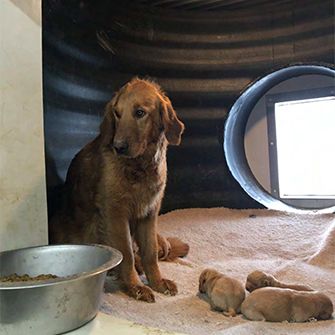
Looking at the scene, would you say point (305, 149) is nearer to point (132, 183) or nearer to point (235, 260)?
point (235, 260)

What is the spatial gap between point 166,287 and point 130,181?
44 cm

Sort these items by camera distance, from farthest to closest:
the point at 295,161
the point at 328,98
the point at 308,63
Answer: the point at 295,161 → the point at 328,98 → the point at 308,63

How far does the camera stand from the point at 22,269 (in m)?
1.31

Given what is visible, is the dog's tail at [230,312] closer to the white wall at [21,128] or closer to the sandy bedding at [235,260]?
the sandy bedding at [235,260]

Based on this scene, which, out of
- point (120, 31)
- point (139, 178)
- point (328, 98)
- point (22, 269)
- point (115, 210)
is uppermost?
point (120, 31)

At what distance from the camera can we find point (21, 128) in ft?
4.60

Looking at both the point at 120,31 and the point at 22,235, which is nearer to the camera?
the point at 22,235

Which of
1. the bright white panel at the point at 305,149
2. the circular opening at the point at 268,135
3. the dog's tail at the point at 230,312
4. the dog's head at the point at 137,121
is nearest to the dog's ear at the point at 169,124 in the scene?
the dog's head at the point at 137,121

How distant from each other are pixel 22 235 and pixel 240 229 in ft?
4.74

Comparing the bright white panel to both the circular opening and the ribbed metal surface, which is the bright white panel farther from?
the ribbed metal surface

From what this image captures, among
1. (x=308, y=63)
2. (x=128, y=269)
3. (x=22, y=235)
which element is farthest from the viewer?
(x=308, y=63)

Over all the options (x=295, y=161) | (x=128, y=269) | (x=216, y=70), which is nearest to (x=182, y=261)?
(x=128, y=269)

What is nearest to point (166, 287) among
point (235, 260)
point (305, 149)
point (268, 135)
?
point (235, 260)

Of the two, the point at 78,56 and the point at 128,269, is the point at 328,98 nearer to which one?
the point at 78,56
